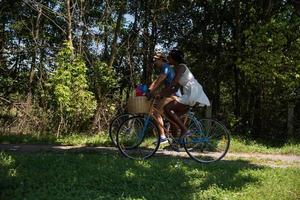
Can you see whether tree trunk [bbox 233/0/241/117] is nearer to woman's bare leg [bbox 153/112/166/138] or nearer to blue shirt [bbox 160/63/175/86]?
blue shirt [bbox 160/63/175/86]

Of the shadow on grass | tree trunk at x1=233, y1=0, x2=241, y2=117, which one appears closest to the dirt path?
the shadow on grass

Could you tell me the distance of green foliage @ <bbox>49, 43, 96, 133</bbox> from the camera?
12.6m

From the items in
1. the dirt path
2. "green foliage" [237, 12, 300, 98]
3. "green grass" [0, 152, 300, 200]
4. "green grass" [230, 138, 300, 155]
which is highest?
"green foliage" [237, 12, 300, 98]

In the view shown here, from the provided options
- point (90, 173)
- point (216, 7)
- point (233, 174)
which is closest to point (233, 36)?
point (216, 7)

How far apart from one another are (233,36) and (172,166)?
7.83 m

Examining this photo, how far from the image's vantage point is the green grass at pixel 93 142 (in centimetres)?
1119

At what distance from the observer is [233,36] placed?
15.3 meters

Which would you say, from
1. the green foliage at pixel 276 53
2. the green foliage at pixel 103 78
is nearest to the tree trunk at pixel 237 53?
the green foliage at pixel 276 53

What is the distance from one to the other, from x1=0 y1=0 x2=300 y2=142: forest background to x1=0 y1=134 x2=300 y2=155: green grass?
1.17 metres

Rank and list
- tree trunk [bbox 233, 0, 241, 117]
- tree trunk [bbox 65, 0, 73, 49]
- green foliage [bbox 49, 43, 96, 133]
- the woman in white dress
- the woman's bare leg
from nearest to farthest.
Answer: the woman in white dress, the woman's bare leg, green foliage [bbox 49, 43, 96, 133], tree trunk [bbox 65, 0, 73, 49], tree trunk [bbox 233, 0, 241, 117]

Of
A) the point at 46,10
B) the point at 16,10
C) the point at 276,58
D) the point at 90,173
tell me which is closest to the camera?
the point at 90,173

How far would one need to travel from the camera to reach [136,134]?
9.35 meters

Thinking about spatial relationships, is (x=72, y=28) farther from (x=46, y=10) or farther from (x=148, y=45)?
(x=148, y=45)

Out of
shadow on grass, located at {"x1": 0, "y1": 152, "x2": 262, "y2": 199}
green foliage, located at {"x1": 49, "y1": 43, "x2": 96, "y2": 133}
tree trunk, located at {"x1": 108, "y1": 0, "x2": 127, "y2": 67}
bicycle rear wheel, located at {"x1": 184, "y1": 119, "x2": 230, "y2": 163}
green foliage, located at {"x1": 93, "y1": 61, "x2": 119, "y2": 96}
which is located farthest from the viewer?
tree trunk, located at {"x1": 108, "y1": 0, "x2": 127, "y2": 67}
